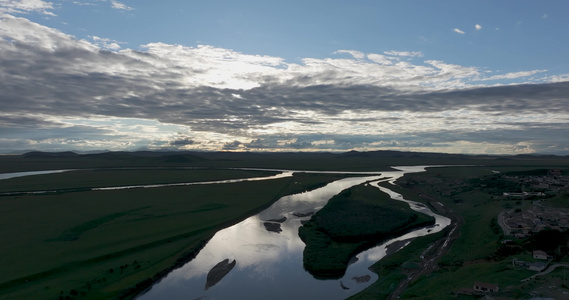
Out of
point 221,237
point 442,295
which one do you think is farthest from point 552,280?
point 221,237

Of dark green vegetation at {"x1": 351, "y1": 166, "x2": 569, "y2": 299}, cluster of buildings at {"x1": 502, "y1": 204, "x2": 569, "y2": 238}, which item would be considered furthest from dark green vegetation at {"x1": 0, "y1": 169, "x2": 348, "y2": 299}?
cluster of buildings at {"x1": 502, "y1": 204, "x2": 569, "y2": 238}

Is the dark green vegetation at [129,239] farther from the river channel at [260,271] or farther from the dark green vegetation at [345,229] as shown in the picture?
the dark green vegetation at [345,229]

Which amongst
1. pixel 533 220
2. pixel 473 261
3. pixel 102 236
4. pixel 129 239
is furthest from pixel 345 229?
pixel 102 236

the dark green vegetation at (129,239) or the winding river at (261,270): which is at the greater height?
the dark green vegetation at (129,239)

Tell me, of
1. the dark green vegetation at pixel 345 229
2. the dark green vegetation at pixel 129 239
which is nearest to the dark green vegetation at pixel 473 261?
the dark green vegetation at pixel 129 239

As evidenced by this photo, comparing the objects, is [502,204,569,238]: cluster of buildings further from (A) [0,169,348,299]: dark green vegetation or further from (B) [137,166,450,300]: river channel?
(A) [0,169,348,299]: dark green vegetation

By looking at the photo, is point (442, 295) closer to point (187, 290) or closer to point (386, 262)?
point (386, 262)
